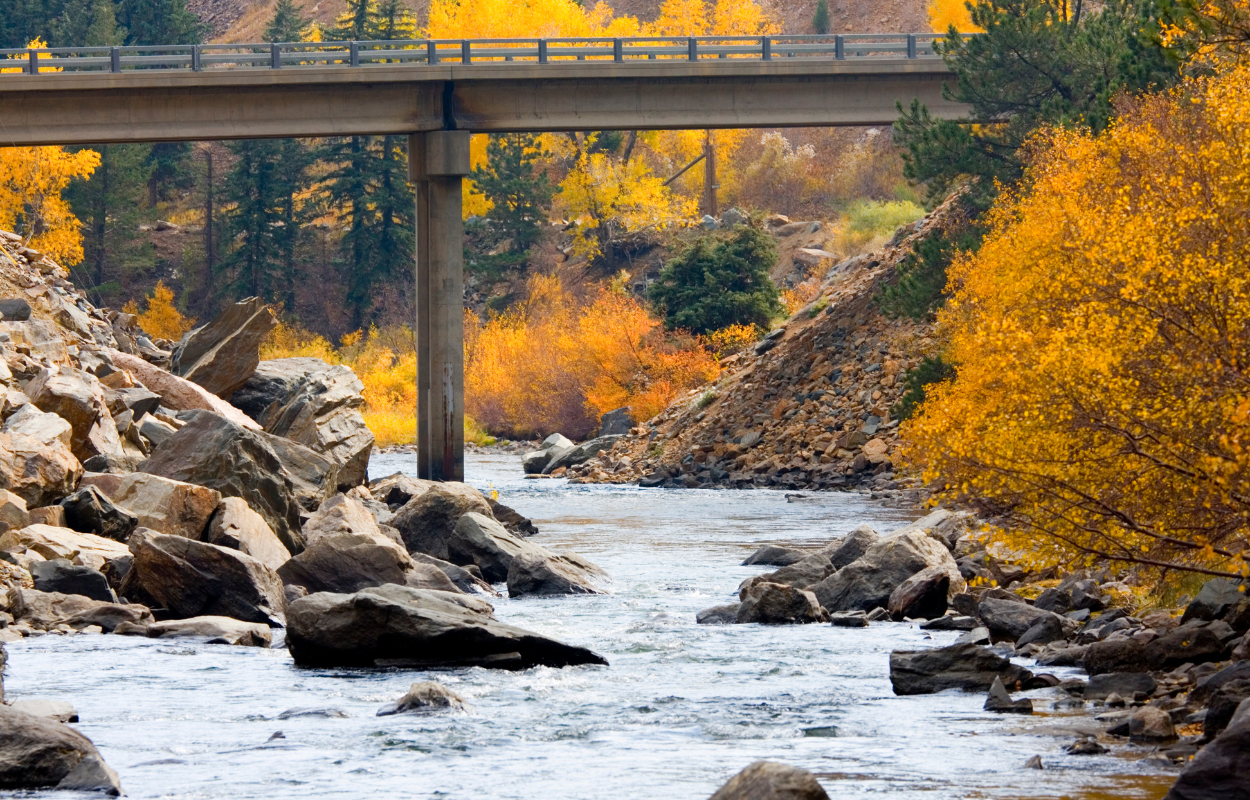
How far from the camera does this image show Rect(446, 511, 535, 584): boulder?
2616 centimetres

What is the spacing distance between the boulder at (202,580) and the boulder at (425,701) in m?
5.48

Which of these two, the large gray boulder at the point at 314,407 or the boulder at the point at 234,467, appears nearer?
the boulder at the point at 234,467

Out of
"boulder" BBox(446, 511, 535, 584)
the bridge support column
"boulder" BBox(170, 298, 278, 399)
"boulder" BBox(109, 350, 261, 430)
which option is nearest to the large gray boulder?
"boulder" BBox(170, 298, 278, 399)

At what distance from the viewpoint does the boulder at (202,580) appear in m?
21.0

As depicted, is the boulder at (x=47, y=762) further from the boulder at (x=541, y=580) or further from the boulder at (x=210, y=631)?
the boulder at (x=541, y=580)

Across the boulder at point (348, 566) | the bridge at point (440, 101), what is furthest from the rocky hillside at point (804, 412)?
the boulder at point (348, 566)

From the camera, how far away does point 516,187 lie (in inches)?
3287

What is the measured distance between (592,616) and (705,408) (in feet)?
103

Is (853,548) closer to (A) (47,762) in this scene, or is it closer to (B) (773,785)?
(B) (773,785)

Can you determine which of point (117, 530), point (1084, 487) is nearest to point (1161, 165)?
point (1084, 487)

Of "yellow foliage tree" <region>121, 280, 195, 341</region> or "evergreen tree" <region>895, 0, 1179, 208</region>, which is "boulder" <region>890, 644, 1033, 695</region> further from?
"yellow foliage tree" <region>121, 280, 195, 341</region>

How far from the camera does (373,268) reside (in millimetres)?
84312

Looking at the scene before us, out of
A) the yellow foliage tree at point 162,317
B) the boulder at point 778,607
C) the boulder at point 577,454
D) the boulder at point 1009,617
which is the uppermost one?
the boulder at point 1009,617

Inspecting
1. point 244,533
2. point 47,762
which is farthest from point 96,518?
point 47,762
